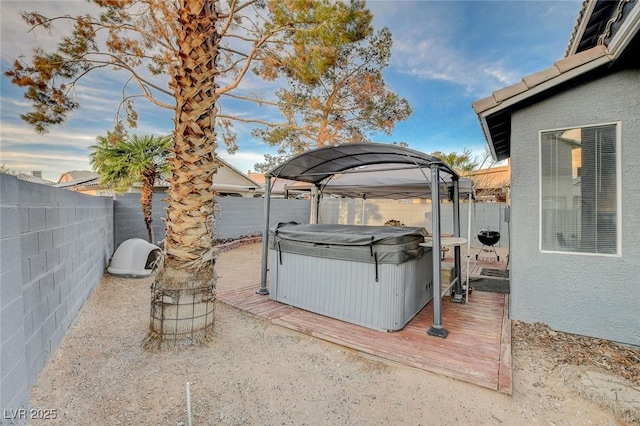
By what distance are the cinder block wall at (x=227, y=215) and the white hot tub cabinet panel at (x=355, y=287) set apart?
1989mm

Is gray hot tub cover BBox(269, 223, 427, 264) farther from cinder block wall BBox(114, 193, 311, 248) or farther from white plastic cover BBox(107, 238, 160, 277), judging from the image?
white plastic cover BBox(107, 238, 160, 277)

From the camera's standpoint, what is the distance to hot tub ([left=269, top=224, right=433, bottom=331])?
3834 mm

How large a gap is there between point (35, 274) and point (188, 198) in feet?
4.72

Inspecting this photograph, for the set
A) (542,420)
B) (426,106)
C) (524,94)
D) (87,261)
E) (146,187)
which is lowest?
(542,420)

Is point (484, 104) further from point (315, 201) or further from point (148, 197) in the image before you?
point (148, 197)

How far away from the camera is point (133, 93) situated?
699 cm

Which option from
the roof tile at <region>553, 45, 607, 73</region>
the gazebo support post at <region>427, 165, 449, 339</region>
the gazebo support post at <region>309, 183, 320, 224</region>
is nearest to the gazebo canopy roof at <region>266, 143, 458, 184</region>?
the gazebo support post at <region>427, 165, 449, 339</region>

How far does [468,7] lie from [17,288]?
39.6 ft

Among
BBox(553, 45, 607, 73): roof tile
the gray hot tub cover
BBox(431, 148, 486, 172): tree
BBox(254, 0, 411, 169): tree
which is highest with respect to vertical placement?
BBox(254, 0, 411, 169): tree

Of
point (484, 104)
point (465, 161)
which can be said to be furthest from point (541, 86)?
point (465, 161)

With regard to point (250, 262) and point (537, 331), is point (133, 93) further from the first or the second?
point (537, 331)

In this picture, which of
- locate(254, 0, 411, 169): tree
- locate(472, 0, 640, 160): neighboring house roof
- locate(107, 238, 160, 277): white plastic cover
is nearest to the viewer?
locate(472, 0, 640, 160): neighboring house roof

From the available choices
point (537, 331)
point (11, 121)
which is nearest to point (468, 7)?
point (537, 331)

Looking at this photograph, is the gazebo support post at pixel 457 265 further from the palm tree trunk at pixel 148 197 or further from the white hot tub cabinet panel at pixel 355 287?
the palm tree trunk at pixel 148 197
